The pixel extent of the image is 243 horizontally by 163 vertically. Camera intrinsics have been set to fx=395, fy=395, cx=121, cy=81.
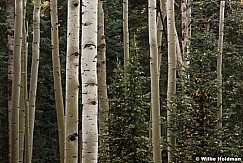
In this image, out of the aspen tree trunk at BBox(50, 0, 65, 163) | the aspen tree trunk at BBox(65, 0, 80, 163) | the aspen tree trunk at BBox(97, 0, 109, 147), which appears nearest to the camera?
the aspen tree trunk at BBox(65, 0, 80, 163)

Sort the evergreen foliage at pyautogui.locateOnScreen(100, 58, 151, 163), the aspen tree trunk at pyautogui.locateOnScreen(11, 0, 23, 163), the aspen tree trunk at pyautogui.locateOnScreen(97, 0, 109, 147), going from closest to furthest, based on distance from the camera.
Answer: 1. the evergreen foliage at pyautogui.locateOnScreen(100, 58, 151, 163)
2. the aspen tree trunk at pyautogui.locateOnScreen(11, 0, 23, 163)
3. the aspen tree trunk at pyautogui.locateOnScreen(97, 0, 109, 147)

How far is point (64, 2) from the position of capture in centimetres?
1445

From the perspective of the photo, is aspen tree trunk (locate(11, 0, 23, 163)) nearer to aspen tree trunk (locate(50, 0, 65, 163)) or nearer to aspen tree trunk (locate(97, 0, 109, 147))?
aspen tree trunk (locate(50, 0, 65, 163))

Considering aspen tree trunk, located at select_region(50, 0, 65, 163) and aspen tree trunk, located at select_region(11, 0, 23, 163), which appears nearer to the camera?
aspen tree trunk, located at select_region(50, 0, 65, 163)

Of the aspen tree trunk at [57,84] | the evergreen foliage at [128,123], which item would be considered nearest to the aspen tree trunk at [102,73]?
the evergreen foliage at [128,123]

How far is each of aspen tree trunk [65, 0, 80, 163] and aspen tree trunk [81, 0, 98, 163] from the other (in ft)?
1.17

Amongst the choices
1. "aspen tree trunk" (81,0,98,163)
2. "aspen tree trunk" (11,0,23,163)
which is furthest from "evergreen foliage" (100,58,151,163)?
"aspen tree trunk" (81,0,98,163)

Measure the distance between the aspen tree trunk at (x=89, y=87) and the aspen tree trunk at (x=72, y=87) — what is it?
1.17 ft

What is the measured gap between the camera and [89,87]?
3.68 m

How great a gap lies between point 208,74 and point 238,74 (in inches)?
329

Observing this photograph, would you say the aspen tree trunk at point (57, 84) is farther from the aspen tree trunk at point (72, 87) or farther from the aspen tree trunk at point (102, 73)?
the aspen tree trunk at point (72, 87)

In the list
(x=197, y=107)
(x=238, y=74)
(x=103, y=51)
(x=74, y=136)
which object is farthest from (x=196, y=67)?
(x=238, y=74)

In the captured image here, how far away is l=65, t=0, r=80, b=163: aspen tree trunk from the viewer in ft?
13.1

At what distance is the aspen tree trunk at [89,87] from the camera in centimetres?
363
